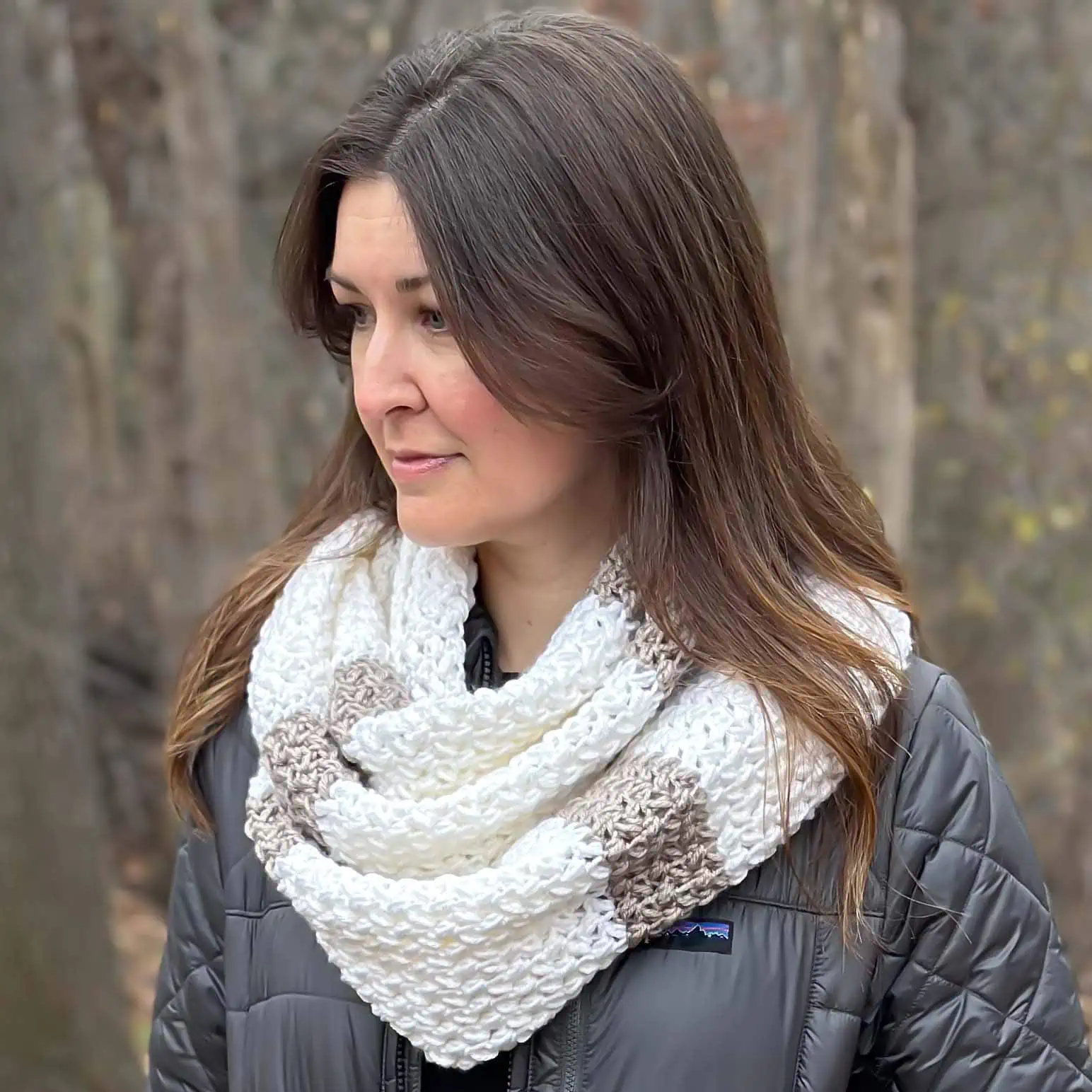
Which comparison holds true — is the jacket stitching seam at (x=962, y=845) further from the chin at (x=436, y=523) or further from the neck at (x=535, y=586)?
the chin at (x=436, y=523)

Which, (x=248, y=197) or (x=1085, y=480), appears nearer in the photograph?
(x=1085, y=480)

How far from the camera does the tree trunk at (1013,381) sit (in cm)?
369

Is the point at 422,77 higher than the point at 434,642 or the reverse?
higher

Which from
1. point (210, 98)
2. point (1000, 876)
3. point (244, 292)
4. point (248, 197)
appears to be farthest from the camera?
point (248, 197)

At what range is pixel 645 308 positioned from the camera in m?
1.51

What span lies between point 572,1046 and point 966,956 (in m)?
0.45

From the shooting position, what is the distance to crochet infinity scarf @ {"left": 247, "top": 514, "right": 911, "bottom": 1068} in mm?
1454

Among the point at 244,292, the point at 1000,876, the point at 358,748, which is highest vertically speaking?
the point at 244,292

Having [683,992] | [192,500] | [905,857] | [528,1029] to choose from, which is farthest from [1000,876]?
[192,500]

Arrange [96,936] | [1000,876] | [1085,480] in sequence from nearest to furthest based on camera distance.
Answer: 1. [1000,876]
2. [96,936]
3. [1085,480]

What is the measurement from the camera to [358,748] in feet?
5.18

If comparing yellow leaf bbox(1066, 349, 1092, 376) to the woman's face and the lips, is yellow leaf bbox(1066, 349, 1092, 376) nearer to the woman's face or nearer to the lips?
the woman's face

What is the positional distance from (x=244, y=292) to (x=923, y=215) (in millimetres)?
2147

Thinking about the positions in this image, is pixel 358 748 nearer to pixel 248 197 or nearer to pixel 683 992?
pixel 683 992
